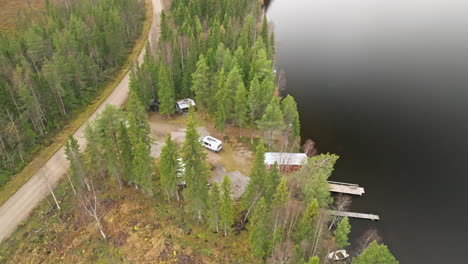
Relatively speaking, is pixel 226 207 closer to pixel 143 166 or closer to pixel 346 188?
pixel 143 166

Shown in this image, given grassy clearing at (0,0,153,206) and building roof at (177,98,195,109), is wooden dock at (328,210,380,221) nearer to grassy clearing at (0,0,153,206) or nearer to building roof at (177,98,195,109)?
building roof at (177,98,195,109)

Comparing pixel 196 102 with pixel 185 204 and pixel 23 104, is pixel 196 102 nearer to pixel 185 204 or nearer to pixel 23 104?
pixel 185 204

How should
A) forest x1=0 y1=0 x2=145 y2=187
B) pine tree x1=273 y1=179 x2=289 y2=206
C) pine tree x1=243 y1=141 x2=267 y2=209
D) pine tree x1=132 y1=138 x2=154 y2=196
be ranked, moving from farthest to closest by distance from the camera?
forest x1=0 y1=0 x2=145 y2=187 → pine tree x1=132 y1=138 x2=154 y2=196 → pine tree x1=243 y1=141 x2=267 y2=209 → pine tree x1=273 y1=179 x2=289 y2=206

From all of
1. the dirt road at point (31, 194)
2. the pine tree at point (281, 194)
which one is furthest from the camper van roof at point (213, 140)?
the pine tree at point (281, 194)

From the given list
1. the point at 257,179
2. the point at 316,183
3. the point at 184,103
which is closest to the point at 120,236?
the point at 257,179

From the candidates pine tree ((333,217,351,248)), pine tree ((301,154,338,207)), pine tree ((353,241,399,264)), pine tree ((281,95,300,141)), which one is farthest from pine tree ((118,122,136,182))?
pine tree ((353,241,399,264))
